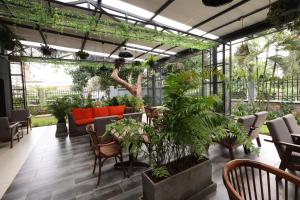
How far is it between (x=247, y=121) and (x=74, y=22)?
13.3 feet

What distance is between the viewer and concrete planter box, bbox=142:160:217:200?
1.78 meters

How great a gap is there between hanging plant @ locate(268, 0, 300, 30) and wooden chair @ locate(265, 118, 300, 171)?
1577 mm

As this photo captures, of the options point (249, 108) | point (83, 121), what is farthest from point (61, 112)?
point (249, 108)

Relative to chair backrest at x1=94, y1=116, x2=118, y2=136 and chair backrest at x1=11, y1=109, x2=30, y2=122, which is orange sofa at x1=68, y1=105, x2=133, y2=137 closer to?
chair backrest at x1=94, y1=116, x2=118, y2=136

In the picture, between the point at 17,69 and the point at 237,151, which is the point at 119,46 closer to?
the point at 17,69

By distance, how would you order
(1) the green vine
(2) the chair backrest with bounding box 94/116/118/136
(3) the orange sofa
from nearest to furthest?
(1) the green vine → (2) the chair backrest with bounding box 94/116/118/136 → (3) the orange sofa

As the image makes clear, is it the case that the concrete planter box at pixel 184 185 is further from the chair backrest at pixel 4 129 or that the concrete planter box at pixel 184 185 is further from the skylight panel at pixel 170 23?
the chair backrest at pixel 4 129

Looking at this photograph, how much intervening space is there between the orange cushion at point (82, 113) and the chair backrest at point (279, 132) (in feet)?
17.0

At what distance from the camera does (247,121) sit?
2959 millimetres

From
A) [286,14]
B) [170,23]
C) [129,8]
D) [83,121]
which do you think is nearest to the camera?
[286,14]

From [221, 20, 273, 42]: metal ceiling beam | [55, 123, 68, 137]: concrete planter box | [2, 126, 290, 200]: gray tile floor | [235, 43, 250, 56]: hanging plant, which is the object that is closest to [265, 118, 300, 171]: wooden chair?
[2, 126, 290, 200]: gray tile floor

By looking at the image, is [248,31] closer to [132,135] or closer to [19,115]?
[132,135]

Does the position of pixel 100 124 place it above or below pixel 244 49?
below

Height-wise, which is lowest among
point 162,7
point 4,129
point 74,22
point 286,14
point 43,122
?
point 43,122
